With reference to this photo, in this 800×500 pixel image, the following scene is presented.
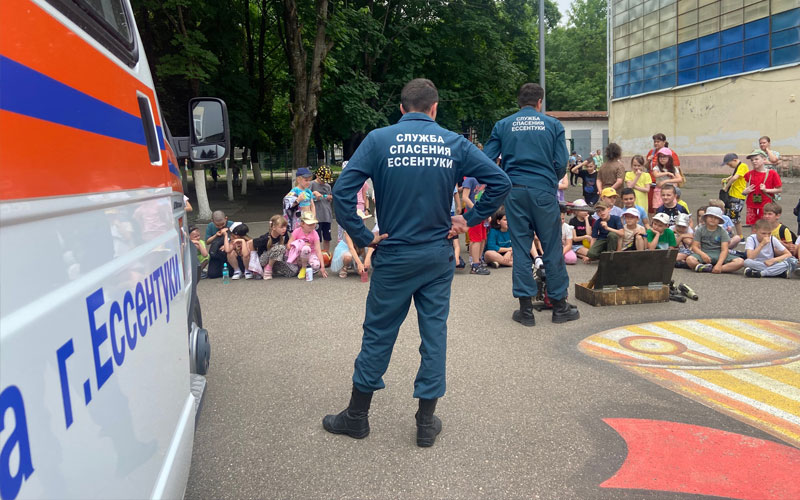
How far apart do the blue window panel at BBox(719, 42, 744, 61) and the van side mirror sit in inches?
1130

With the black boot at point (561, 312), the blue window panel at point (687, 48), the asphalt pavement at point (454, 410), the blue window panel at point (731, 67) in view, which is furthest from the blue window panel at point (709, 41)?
the black boot at point (561, 312)

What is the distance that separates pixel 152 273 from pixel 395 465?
187 cm

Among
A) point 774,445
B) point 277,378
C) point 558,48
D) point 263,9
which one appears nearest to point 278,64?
point 263,9

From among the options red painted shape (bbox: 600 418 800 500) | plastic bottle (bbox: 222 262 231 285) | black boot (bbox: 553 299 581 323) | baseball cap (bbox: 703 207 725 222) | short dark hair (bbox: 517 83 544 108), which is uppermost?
short dark hair (bbox: 517 83 544 108)

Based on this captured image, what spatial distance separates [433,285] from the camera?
11.8 ft

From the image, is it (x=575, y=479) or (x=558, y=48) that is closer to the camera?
(x=575, y=479)

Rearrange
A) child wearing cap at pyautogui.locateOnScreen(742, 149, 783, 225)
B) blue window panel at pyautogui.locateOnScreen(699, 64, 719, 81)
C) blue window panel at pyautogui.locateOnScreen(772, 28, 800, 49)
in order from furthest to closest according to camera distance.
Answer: blue window panel at pyautogui.locateOnScreen(699, 64, 719, 81), blue window panel at pyautogui.locateOnScreen(772, 28, 800, 49), child wearing cap at pyautogui.locateOnScreen(742, 149, 783, 225)

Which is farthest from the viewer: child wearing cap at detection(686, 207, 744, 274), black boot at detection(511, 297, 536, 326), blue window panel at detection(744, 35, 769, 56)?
blue window panel at detection(744, 35, 769, 56)

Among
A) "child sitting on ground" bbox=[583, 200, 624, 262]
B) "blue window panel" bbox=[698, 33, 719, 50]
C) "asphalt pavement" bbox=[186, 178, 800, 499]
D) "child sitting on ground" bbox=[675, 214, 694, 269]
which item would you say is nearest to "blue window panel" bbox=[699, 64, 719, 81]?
"blue window panel" bbox=[698, 33, 719, 50]

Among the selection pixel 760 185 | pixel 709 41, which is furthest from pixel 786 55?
pixel 760 185

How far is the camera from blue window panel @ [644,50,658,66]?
32.6 m

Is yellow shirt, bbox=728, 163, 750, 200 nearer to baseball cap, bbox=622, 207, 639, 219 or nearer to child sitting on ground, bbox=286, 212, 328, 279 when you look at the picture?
baseball cap, bbox=622, 207, 639, 219

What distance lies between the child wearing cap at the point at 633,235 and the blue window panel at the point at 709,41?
24206mm

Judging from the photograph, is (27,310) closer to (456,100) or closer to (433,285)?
(433,285)
